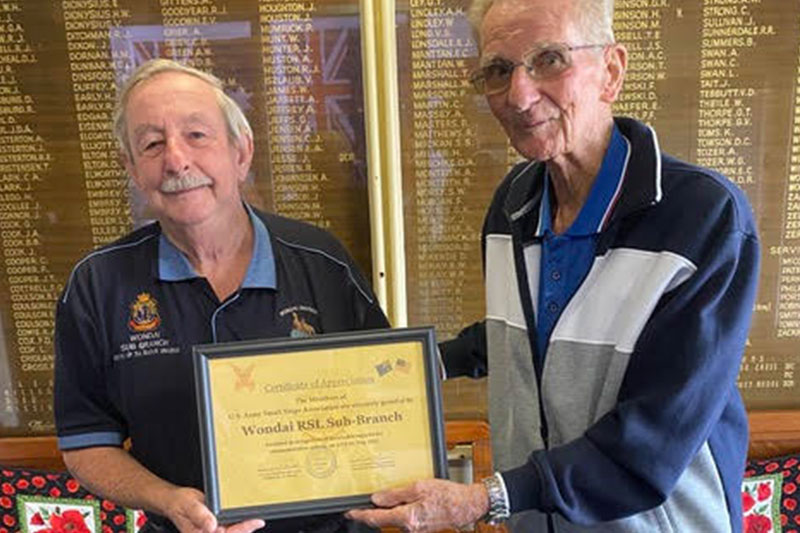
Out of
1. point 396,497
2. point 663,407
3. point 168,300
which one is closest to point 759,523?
point 663,407

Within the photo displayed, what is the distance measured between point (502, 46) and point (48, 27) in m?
1.27

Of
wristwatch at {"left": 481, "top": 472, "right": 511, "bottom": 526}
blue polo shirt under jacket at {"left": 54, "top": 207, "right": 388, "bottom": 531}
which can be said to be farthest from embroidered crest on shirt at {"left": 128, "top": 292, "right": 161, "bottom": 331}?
wristwatch at {"left": 481, "top": 472, "right": 511, "bottom": 526}

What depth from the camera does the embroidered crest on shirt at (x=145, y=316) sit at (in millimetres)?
1260

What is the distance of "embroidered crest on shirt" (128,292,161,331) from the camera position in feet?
4.13

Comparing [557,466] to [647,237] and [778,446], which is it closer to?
[647,237]

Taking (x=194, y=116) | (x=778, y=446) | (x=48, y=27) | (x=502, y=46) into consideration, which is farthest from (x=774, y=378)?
(x=48, y=27)

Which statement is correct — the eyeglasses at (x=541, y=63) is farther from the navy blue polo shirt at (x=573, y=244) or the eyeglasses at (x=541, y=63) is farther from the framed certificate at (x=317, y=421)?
the framed certificate at (x=317, y=421)

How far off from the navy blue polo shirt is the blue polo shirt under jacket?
15.4 inches

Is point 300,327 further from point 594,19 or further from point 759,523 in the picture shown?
point 759,523

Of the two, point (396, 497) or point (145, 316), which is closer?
point (396, 497)

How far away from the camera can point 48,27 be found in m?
1.76

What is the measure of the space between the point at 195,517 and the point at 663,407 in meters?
0.73

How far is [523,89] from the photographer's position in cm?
107

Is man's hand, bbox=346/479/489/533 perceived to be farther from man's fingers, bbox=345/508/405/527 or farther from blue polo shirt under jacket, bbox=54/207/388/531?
blue polo shirt under jacket, bbox=54/207/388/531
